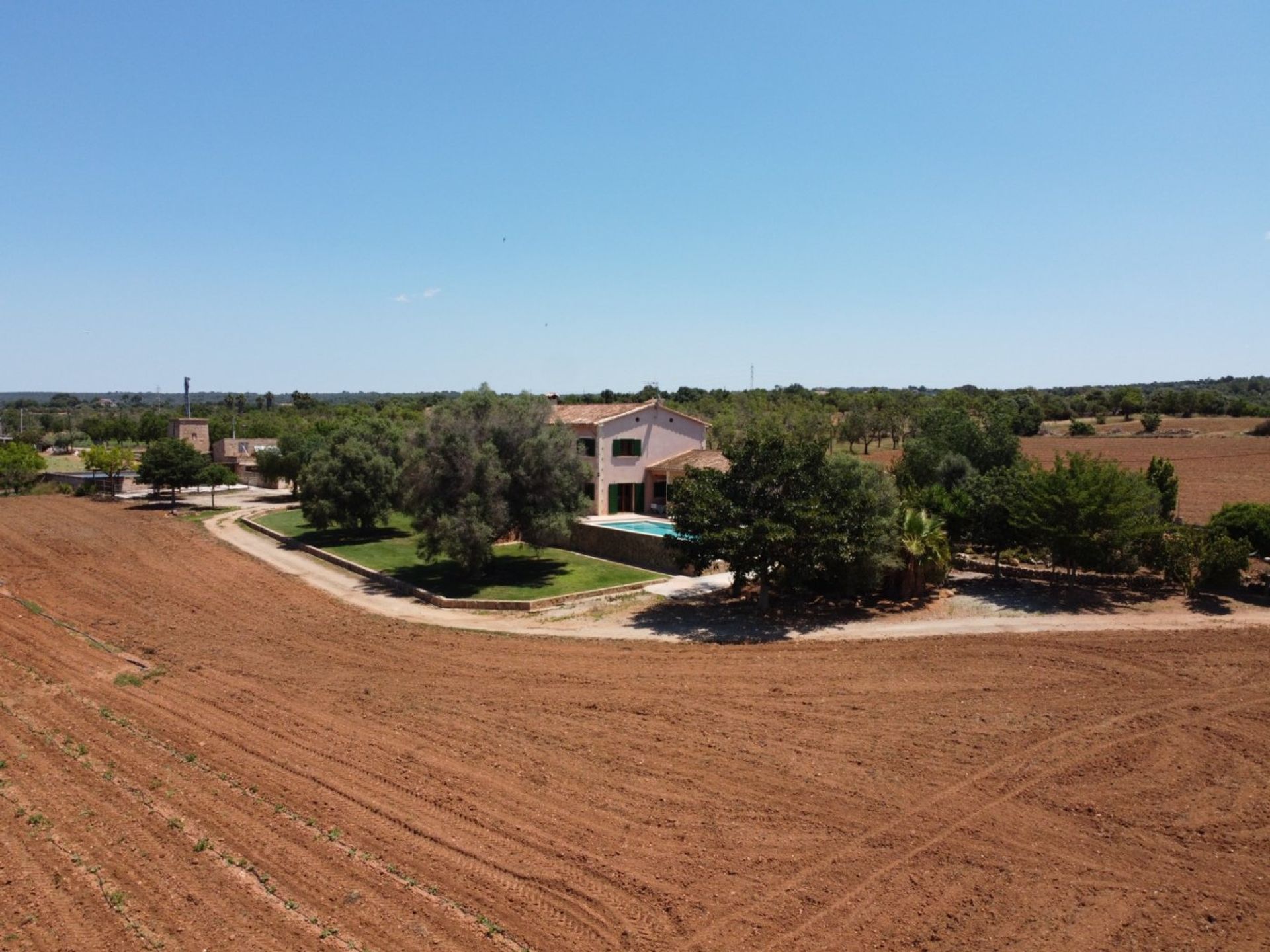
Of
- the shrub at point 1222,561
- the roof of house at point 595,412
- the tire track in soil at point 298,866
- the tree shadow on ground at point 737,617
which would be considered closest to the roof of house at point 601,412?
the roof of house at point 595,412

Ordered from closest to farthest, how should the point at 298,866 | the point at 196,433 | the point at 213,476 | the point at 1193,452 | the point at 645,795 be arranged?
the point at 298,866
the point at 645,795
the point at 213,476
the point at 1193,452
the point at 196,433

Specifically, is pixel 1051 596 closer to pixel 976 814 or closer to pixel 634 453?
pixel 976 814

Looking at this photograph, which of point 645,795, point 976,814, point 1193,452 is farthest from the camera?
point 1193,452

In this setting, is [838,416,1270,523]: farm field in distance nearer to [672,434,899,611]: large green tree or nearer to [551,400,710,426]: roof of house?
[551,400,710,426]: roof of house

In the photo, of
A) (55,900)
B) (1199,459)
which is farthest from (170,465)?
(1199,459)

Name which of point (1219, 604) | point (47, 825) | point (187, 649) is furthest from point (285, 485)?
point (1219, 604)

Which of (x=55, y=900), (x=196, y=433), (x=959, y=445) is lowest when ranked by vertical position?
(x=55, y=900)
